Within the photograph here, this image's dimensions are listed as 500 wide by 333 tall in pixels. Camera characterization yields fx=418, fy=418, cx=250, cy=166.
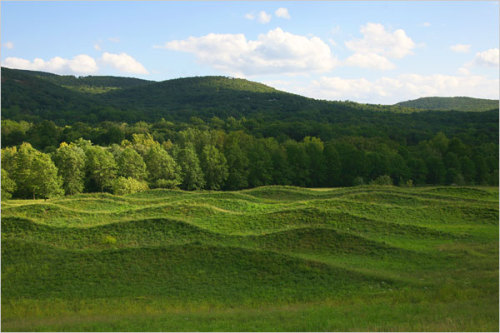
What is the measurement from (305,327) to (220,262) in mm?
9262

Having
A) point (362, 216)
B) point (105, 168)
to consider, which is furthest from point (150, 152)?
point (362, 216)

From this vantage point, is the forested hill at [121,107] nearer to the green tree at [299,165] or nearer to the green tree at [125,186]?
the green tree at [299,165]

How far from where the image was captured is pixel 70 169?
5725cm

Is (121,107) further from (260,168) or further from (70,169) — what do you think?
(70,169)

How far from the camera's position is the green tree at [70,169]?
57.1 m

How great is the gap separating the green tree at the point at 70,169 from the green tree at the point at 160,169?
10.6 m

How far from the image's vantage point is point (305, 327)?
13609 millimetres

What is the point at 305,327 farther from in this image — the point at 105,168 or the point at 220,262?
the point at 105,168

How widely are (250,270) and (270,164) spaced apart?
54.9m

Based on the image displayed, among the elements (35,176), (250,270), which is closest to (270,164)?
(35,176)

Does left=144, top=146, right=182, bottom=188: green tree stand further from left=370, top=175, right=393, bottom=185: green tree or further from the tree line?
left=370, top=175, right=393, bottom=185: green tree

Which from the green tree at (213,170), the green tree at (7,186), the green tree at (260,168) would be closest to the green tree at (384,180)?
the green tree at (260,168)

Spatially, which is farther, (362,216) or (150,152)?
(150,152)

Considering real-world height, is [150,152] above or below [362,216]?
above
